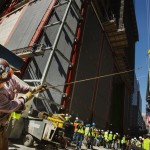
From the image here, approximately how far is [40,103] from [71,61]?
547cm

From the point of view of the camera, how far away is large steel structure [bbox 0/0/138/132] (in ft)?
58.5

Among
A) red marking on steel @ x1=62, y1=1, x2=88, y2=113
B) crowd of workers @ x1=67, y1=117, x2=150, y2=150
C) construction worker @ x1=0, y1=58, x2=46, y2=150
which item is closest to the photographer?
construction worker @ x1=0, y1=58, x2=46, y2=150

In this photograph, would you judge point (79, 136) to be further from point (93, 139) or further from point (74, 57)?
point (74, 57)

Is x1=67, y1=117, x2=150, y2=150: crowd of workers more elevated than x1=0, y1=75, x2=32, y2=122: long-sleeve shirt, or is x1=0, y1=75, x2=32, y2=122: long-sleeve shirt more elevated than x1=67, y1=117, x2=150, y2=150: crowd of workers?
x1=67, y1=117, x2=150, y2=150: crowd of workers

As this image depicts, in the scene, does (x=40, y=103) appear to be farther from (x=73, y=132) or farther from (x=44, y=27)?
(x=44, y=27)

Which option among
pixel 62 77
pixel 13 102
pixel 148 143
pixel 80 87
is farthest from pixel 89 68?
pixel 13 102

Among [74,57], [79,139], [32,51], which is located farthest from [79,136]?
[74,57]

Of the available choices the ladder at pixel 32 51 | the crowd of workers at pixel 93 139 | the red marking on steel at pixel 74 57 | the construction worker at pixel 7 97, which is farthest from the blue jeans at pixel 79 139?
the construction worker at pixel 7 97

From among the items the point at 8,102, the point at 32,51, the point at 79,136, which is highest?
the point at 32,51

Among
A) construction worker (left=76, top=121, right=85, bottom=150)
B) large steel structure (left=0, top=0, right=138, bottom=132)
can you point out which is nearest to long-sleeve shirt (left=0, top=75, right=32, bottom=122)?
construction worker (left=76, top=121, right=85, bottom=150)

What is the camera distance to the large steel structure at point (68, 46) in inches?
702

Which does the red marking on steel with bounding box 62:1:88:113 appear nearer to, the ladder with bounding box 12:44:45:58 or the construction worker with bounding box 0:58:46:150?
the ladder with bounding box 12:44:45:58

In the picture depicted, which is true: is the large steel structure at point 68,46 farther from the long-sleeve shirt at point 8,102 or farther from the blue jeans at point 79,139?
the long-sleeve shirt at point 8,102

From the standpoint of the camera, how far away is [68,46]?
19.9 metres
